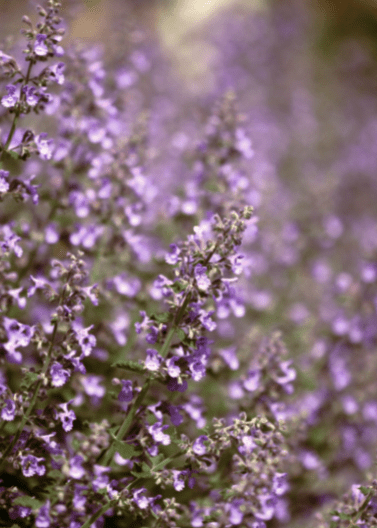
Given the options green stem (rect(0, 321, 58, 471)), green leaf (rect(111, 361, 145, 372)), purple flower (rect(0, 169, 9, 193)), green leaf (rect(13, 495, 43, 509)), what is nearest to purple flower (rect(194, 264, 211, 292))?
green leaf (rect(111, 361, 145, 372))

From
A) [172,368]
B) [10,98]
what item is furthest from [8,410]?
[10,98]

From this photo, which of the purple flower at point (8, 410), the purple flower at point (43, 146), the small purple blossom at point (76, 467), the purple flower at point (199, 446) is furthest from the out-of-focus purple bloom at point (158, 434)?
the purple flower at point (43, 146)

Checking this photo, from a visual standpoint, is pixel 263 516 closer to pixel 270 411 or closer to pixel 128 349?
pixel 270 411

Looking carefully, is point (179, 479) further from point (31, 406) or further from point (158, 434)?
point (31, 406)

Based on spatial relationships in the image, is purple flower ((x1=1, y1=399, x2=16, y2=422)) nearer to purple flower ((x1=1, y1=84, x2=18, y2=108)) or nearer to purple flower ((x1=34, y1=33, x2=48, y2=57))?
purple flower ((x1=1, y1=84, x2=18, y2=108))

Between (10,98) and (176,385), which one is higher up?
(10,98)

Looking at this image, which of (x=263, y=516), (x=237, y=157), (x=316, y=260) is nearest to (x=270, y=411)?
(x=263, y=516)
